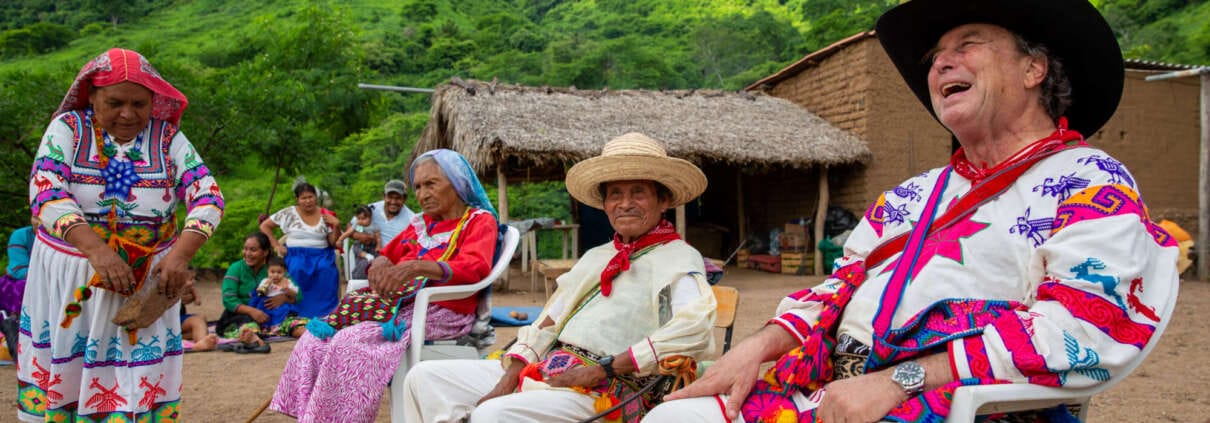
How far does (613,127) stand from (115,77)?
30.9 ft

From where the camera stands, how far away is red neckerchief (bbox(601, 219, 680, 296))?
241 cm

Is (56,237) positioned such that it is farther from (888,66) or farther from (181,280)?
(888,66)

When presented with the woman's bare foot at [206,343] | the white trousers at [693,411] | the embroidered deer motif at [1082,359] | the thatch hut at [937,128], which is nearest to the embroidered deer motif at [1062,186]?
the embroidered deer motif at [1082,359]

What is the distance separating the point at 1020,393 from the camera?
4.52 ft

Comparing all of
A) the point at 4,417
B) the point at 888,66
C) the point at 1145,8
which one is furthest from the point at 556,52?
the point at 4,417

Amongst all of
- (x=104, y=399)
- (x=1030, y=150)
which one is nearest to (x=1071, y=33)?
(x=1030, y=150)

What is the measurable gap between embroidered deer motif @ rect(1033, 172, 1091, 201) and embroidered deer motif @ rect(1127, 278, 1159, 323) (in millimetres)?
214

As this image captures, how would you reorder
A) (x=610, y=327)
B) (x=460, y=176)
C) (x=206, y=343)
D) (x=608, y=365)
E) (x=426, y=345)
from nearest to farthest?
1. (x=608, y=365)
2. (x=610, y=327)
3. (x=426, y=345)
4. (x=460, y=176)
5. (x=206, y=343)

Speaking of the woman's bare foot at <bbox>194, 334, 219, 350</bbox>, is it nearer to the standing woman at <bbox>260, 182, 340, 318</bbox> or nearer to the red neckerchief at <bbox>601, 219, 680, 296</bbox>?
the standing woman at <bbox>260, 182, 340, 318</bbox>

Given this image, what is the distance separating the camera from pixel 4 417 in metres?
3.96

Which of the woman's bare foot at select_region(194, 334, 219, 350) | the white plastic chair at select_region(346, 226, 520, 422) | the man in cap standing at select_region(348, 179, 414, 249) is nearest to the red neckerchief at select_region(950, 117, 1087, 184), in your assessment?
the white plastic chair at select_region(346, 226, 520, 422)

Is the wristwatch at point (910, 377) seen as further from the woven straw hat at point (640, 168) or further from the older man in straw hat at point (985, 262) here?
the woven straw hat at point (640, 168)

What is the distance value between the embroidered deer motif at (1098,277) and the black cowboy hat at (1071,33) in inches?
20.9

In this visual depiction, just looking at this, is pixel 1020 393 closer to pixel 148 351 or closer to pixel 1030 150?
pixel 1030 150
